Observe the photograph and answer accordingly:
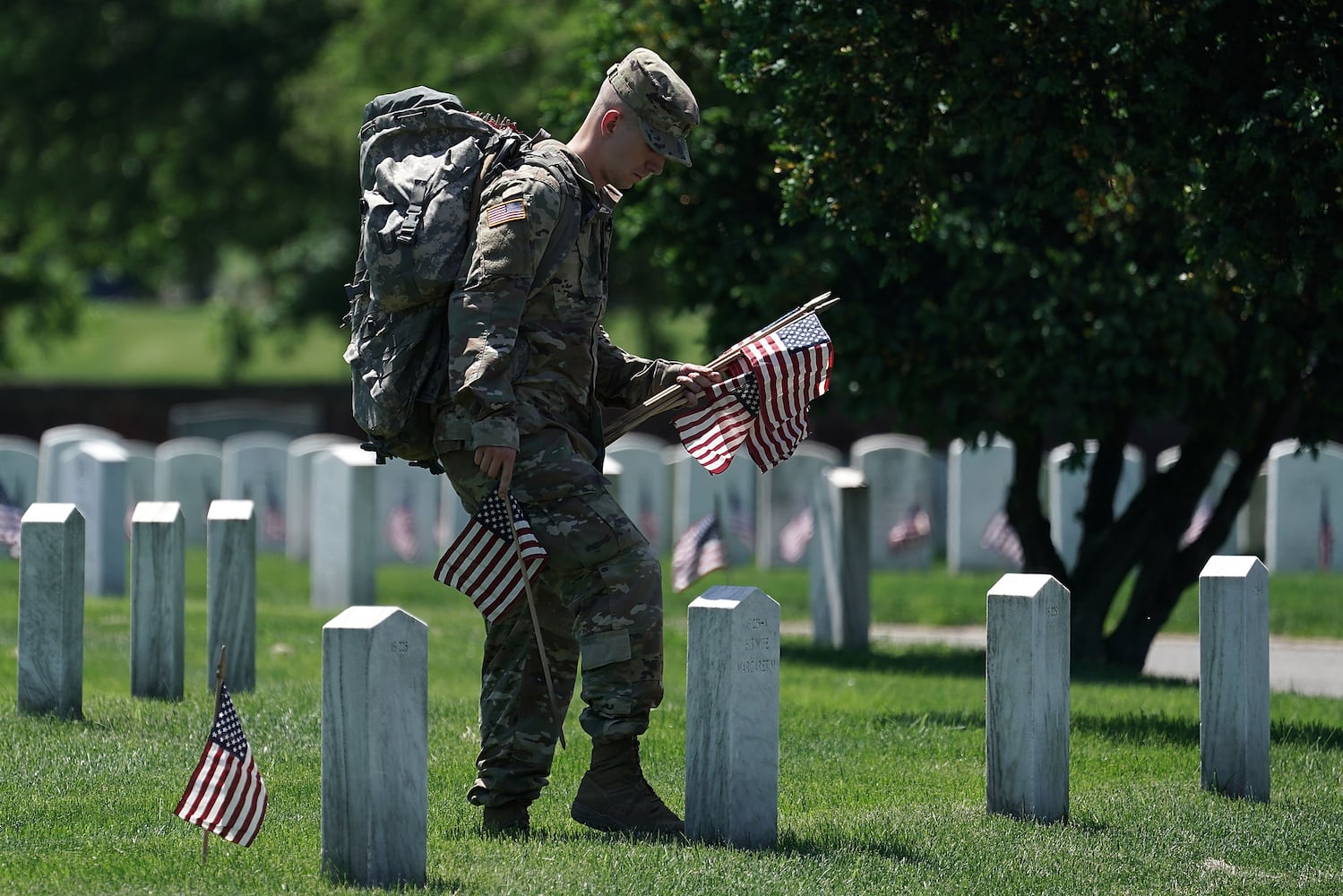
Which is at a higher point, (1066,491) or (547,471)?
(547,471)

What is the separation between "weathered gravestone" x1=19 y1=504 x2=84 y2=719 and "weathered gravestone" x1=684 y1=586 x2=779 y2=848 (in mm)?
3117

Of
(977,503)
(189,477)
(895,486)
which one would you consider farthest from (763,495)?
(189,477)

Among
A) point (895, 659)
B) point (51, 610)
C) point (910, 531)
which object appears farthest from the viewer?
point (910, 531)

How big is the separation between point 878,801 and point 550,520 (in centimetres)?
166

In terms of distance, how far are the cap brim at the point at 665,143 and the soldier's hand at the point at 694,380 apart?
671mm

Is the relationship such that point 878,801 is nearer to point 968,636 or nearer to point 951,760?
point 951,760

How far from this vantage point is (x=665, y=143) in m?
5.29

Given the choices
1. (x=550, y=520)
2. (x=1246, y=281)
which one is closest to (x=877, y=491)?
(x=1246, y=281)

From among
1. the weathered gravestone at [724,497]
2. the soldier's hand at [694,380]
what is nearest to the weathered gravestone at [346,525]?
the weathered gravestone at [724,497]

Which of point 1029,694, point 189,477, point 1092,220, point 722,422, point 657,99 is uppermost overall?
point 1092,220

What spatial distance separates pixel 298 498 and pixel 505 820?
11.8 metres

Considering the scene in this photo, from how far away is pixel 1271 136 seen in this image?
6887mm

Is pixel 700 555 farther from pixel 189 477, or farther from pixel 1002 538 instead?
pixel 189 477

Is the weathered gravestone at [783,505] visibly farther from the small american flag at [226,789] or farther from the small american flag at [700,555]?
the small american flag at [226,789]
